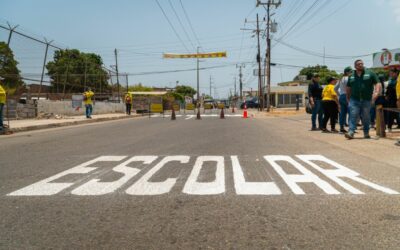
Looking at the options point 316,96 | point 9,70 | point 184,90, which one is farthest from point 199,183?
point 184,90

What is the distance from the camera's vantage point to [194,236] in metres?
3.16

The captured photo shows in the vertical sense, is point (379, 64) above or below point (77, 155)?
above

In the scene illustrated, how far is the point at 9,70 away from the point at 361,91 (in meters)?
14.3

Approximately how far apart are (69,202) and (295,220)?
2.15 m

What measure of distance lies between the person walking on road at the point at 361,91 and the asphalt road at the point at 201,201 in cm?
218

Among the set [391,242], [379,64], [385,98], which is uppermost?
[379,64]

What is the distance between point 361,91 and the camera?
30.8 feet

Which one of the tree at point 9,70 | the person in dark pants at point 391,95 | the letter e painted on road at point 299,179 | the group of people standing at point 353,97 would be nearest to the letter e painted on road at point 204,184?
the letter e painted on road at point 299,179

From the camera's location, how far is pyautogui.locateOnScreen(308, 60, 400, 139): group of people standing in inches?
368

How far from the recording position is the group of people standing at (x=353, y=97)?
30.6 ft

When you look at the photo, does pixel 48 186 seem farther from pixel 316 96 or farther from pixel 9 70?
pixel 9 70

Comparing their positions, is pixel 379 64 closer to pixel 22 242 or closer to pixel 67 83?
pixel 67 83

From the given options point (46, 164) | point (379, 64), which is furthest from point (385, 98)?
point (379, 64)

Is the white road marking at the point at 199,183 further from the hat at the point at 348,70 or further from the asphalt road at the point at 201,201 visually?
the hat at the point at 348,70
